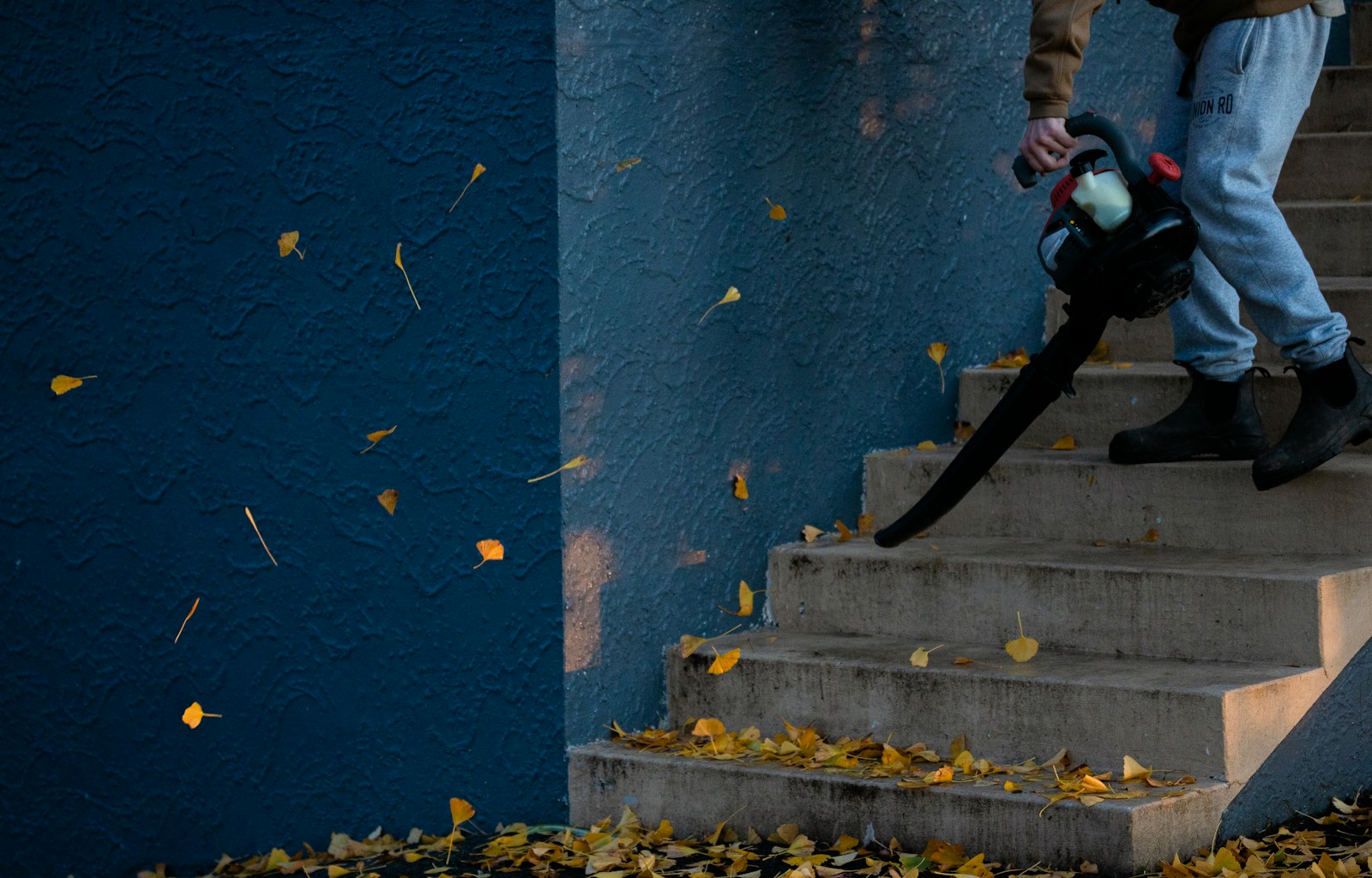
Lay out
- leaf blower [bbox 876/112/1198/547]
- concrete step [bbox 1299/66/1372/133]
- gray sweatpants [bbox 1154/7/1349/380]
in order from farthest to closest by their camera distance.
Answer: concrete step [bbox 1299/66/1372/133], gray sweatpants [bbox 1154/7/1349/380], leaf blower [bbox 876/112/1198/547]

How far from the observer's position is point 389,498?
345cm

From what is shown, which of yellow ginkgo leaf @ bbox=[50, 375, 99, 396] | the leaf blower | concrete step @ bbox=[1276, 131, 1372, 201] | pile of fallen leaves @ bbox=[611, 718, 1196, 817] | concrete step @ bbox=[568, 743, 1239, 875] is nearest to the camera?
concrete step @ bbox=[568, 743, 1239, 875]

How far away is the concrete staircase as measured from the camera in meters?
2.89

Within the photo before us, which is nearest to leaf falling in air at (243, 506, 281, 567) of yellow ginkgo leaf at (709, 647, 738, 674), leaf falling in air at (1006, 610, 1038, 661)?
yellow ginkgo leaf at (709, 647, 738, 674)

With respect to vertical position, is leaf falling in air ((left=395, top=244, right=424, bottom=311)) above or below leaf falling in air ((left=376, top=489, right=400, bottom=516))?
above

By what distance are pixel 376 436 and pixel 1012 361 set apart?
1867mm

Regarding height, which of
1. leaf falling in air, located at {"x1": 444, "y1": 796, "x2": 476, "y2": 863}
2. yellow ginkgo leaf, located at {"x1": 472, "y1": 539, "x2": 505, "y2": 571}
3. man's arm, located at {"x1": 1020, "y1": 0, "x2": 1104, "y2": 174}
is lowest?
leaf falling in air, located at {"x1": 444, "y1": 796, "x2": 476, "y2": 863}

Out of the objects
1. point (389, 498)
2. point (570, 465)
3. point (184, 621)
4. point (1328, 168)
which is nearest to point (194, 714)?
point (184, 621)

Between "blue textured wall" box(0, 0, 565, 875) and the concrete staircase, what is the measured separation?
499 mm

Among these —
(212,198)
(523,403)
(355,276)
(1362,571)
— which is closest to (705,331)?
(523,403)

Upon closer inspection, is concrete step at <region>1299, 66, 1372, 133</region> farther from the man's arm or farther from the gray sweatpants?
the man's arm

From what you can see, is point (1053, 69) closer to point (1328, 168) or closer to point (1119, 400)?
point (1119, 400)

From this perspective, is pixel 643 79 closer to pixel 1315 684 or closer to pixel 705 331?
pixel 705 331

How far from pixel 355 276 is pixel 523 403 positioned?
524 millimetres
